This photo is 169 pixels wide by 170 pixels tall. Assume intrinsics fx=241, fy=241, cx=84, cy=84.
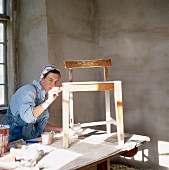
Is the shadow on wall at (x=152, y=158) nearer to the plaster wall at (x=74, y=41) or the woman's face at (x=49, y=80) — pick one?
the plaster wall at (x=74, y=41)

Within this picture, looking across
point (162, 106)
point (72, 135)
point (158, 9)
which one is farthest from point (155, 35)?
point (72, 135)

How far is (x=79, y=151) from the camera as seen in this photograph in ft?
5.90

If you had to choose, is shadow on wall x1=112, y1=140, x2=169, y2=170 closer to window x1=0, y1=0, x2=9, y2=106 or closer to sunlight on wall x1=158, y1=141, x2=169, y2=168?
sunlight on wall x1=158, y1=141, x2=169, y2=168

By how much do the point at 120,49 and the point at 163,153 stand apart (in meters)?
1.52

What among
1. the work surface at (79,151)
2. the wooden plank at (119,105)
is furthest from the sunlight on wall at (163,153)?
the wooden plank at (119,105)

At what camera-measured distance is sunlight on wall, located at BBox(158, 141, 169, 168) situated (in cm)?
310

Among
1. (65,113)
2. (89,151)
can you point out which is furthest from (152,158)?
(65,113)

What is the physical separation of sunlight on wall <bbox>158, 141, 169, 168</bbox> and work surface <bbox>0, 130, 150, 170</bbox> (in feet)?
3.30

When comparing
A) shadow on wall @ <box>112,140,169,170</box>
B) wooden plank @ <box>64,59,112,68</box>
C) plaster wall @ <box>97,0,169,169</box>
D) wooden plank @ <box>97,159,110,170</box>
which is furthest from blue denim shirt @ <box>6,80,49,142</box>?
shadow on wall @ <box>112,140,169,170</box>

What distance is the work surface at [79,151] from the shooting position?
4.99 ft

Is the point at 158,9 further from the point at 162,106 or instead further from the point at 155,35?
the point at 162,106

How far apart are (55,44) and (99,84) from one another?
4.53 feet

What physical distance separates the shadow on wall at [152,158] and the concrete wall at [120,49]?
1 cm

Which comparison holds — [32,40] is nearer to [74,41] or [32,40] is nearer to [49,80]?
[74,41]
